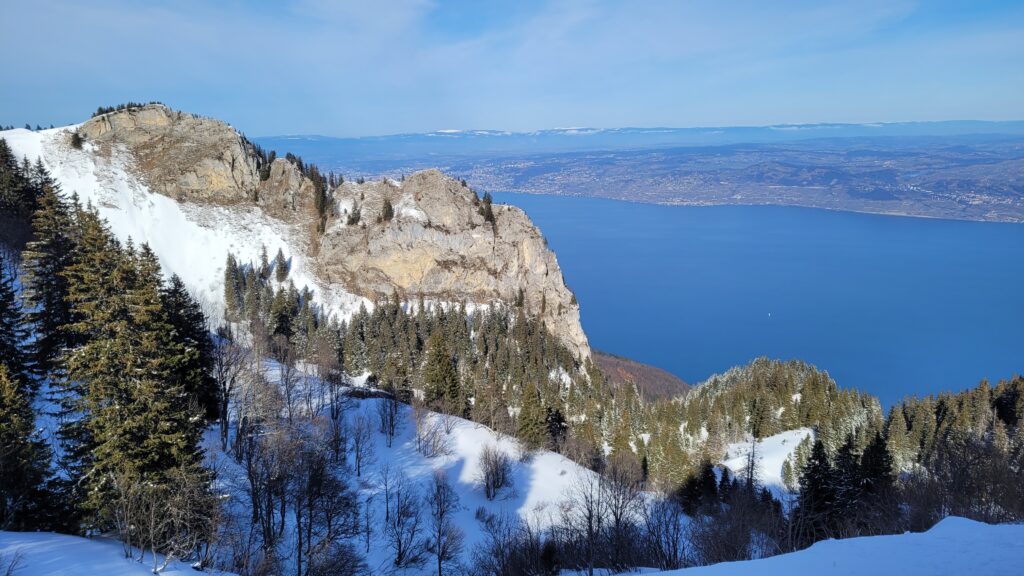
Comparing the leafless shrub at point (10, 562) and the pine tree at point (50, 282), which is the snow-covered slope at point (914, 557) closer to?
the leafless shrub at point (10, 562)

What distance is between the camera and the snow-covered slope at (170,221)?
6300 centimetres

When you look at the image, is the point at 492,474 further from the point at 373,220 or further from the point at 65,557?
the point at 373,220

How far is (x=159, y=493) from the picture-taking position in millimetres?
14094

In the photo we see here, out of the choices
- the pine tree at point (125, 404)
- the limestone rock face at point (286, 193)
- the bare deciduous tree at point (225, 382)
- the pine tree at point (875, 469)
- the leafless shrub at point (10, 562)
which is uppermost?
the limestone rock face at point (286, 193)

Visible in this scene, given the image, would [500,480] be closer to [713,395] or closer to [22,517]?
[22,517]

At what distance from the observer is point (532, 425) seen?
37156 mm

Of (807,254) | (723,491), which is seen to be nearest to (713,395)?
(723,491)

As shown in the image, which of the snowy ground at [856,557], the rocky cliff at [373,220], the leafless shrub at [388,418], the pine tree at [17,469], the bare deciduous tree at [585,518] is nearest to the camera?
the snowy ground at [856,557]

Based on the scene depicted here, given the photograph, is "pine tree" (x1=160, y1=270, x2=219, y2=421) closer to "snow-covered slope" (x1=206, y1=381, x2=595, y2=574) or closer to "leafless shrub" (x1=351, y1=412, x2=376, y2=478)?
"snow-covered slope" (x1=206, y1=381, x2=595, y2=574)

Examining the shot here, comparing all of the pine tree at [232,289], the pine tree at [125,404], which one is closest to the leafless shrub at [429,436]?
the pine tree at [125,404]

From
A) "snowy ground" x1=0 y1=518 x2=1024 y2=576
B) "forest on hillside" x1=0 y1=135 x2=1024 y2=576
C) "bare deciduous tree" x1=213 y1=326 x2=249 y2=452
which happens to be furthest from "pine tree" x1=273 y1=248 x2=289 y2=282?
"snowy ground" x1=0 y1=518 x2=1024 y2=576

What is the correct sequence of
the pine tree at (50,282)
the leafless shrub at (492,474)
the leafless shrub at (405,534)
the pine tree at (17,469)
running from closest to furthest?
the pine tree at (17,469), the leafless shrub at (405,534), the pine tree at (50,282), the leafless shrub at (492,474)

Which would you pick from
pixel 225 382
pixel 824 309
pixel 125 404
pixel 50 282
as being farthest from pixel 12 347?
pixel 824 309

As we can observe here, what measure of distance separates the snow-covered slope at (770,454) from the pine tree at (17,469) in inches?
1745
